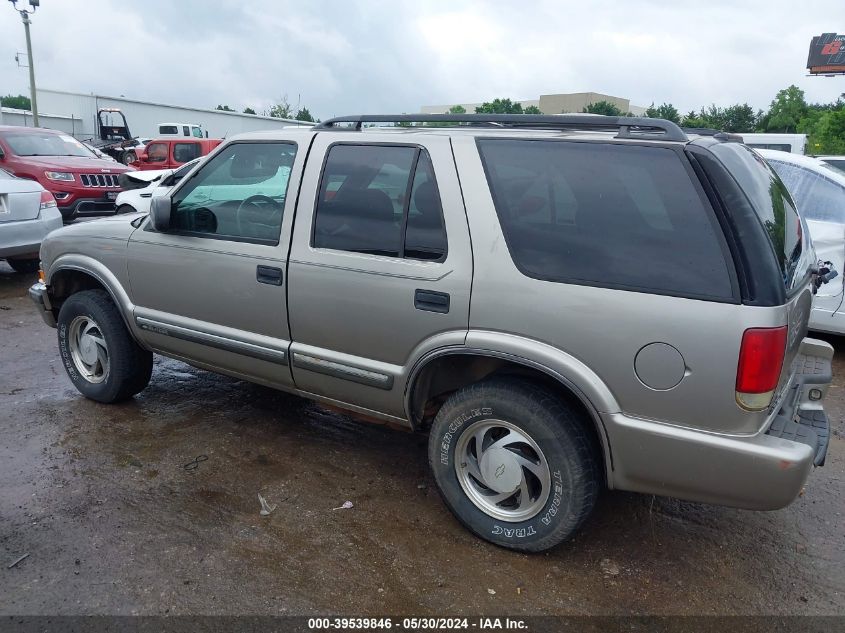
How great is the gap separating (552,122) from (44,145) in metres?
10.9

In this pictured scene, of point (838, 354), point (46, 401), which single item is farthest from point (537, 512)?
point (838, 354)

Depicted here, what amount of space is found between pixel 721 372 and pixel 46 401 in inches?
177

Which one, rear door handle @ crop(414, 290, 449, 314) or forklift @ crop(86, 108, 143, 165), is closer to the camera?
rear door handle @ crop(414, 290, 449, 314)

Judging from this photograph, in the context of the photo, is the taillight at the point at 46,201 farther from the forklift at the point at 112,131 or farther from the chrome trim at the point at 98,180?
the forklift at the point at 112,131

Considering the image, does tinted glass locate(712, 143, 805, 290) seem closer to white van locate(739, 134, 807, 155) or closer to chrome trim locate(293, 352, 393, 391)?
chrome trim locate(293, 352, 393, 391)

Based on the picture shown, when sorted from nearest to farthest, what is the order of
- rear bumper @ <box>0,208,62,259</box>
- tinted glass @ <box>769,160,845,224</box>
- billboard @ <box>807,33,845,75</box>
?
tinted glass @ <box>769,160,845,224</box> → rear bumper @ <box>0,208,62,259</box> → billboard @ <box>807,33,845,75</box>

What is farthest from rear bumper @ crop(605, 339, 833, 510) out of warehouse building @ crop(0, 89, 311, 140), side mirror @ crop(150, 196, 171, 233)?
warehouse building @ crop(0, 89, 311, 140)

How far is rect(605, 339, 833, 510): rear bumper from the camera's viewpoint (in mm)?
2553

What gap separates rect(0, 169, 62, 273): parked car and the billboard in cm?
4771

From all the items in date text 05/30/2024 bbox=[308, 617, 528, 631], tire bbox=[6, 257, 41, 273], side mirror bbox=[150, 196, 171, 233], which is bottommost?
date text 05/30/2024 bbox=[308, 617, 528, 631]

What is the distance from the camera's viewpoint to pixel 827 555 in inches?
127

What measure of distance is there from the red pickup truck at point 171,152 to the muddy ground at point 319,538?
1300 centimetres

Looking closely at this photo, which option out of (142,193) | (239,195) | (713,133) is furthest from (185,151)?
(713,133)

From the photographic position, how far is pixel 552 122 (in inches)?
125
